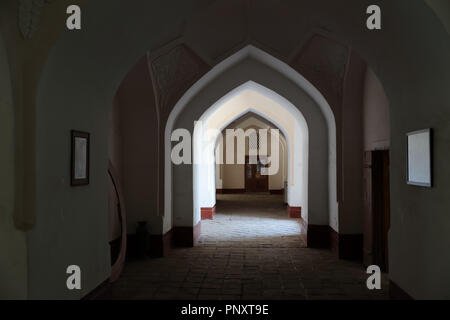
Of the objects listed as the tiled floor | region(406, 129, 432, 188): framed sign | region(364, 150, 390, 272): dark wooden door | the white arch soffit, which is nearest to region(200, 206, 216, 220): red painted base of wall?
the tiled floor

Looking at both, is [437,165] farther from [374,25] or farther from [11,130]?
[11,130]

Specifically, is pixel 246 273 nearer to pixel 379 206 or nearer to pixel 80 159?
pixel 379 206

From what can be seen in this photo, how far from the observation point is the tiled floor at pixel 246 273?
5.53m

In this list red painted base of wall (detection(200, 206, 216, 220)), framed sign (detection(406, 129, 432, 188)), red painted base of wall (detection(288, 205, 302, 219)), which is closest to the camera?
framed sign (detection(406, 129, 432, 188))

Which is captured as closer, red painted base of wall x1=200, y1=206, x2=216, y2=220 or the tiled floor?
the tiled floor

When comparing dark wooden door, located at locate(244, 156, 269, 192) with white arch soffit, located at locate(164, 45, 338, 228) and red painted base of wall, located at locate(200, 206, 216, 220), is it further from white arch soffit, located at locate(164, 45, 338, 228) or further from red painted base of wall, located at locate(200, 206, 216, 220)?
white arch soffit, located at locate(164, 45, 338, 228)

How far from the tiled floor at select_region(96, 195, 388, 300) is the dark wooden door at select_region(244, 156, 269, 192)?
13257 millimetres

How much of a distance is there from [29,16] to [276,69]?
236 inches

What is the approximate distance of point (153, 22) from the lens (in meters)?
4.83

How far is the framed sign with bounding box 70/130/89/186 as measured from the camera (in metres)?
3.96

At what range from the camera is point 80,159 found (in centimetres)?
412

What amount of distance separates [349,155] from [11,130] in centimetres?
604

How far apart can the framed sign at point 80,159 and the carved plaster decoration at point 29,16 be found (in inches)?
40.2
